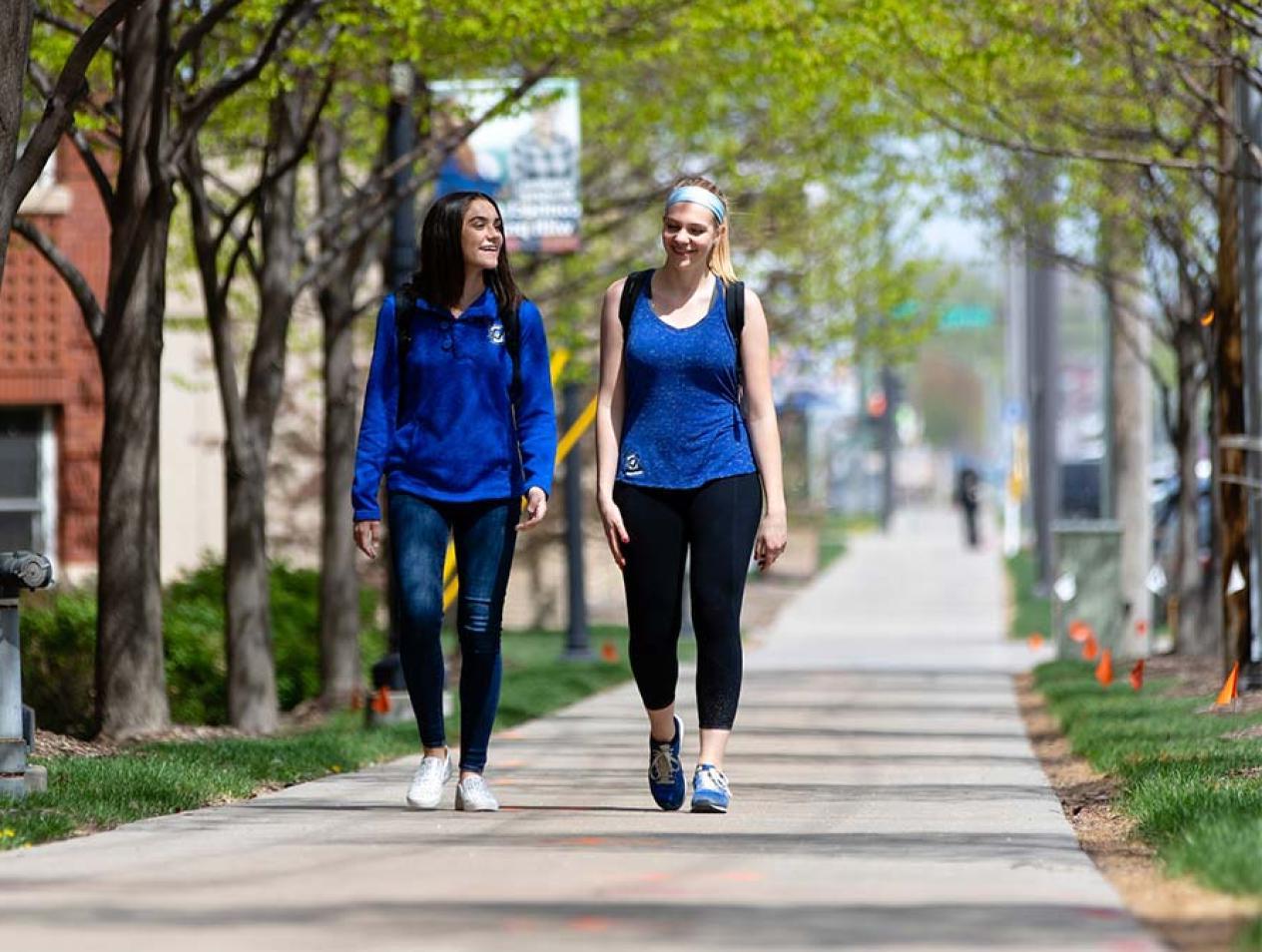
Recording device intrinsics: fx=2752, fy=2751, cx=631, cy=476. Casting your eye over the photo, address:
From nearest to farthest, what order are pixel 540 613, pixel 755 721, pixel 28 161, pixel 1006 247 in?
pixel 28 161 → pixel 755 721 → pixel 1006 247 → pixel 540 613

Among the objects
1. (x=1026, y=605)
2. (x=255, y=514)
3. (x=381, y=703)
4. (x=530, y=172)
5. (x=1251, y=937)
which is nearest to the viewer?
(x=1251, y=937)

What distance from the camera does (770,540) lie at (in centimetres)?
854

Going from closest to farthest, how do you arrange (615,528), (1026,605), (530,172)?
(615,528) → (530,172) → (1026,605)

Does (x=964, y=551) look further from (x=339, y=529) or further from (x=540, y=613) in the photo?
(x=339, y=529)

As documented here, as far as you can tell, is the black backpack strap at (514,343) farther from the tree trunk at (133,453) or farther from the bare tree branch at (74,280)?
the bare tree branch at (74,280)

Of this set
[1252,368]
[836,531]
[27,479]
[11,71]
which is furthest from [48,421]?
[836,531]

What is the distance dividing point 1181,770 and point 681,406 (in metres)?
2.53

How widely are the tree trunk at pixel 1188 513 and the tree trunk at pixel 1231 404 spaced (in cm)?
483

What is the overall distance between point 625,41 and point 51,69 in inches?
126

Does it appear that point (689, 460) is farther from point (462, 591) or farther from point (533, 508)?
point (462, 591)

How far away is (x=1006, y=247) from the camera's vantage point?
23.6 m

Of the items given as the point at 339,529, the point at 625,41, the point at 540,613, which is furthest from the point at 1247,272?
the point at 540,613

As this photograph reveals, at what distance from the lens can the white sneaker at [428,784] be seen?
8750 millimetres

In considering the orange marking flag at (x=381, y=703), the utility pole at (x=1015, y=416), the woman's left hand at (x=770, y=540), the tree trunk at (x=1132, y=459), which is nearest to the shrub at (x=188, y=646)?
the orange marking flag at (x=381, y=703)
